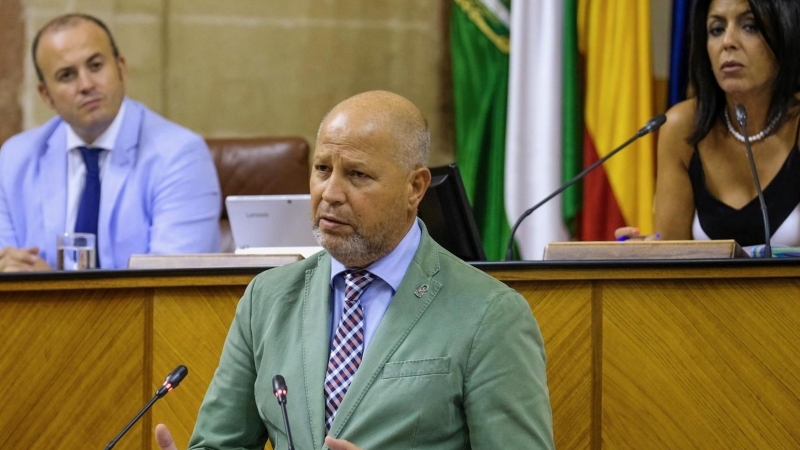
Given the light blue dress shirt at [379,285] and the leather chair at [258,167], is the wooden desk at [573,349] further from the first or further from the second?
the leather chair at [258,167]

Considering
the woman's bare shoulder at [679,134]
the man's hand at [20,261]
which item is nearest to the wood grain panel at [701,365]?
the woman's bare shoulder at [679,134]

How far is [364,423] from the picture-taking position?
2.01m

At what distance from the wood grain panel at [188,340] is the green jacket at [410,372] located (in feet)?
2.14

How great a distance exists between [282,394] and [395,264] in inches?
13.3

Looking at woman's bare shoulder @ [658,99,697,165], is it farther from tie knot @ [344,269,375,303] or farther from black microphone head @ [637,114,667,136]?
tie knot @ [344,269,375,303]

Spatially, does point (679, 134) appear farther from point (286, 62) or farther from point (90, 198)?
point (286, 62)

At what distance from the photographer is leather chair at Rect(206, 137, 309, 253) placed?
4352 millimetres

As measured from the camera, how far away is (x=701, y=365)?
2.76 m

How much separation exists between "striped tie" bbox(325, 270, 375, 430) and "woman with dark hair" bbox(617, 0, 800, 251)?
1.48 meters

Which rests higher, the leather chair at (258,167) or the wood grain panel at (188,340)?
the leather chair at (258,167)

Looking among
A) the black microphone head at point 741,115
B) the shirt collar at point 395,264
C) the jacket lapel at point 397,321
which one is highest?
the black microphone head at point 741,115

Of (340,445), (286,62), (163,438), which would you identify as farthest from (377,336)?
(286,62)

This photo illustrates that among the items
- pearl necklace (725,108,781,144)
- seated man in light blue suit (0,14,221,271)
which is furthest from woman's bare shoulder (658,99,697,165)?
seated man in light blue suit (0,14,221,271)

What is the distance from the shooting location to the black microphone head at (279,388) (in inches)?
78.2
